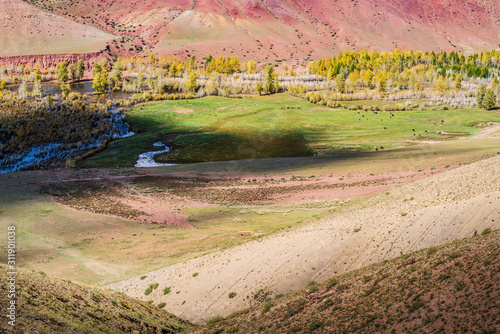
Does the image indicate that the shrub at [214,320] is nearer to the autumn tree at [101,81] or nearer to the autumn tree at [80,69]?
the autumn tree at [101,81]

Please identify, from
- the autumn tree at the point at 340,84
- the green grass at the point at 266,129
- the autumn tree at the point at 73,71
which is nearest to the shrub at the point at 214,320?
the green grass at the point at 266,129

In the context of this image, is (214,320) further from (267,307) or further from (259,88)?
(259,88)

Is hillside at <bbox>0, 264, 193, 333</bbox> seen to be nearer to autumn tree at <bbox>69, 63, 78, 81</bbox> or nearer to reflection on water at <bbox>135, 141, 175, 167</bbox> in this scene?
reflection on water at <bbox>135, 141, 175, 167</bbox>

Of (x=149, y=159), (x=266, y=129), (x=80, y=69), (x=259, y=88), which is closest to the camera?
(x=149, y=159)

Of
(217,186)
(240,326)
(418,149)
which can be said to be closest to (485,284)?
(240,326)

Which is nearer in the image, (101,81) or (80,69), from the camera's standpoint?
(101,81)

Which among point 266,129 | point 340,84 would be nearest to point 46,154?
point 266,129
